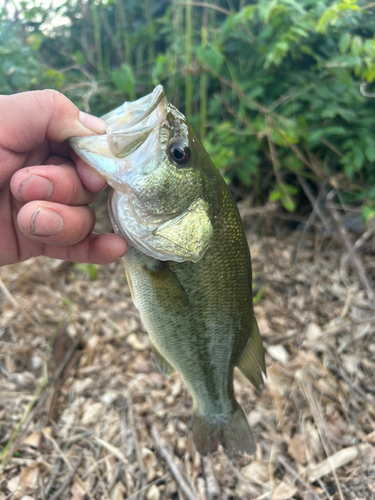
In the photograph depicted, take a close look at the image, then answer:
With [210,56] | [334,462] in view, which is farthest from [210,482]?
[210,56]

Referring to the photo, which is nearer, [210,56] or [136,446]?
[136,446]

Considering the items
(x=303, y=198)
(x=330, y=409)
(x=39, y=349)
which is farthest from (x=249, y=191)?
(x=39, y=349)

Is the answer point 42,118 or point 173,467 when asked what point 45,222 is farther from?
point 173,467

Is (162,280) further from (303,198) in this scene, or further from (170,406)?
(303,198)

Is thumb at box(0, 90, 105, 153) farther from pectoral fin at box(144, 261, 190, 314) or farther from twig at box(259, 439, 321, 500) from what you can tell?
twig at box(259, 439, 321, 500)

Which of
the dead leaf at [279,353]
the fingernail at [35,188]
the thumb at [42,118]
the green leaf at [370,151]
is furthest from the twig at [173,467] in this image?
the green leaf at [370,151]
